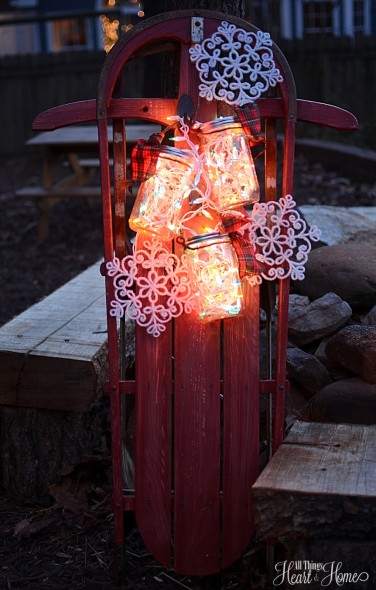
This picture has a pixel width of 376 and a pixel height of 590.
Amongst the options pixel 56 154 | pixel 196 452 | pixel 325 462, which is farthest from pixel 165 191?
pixel 56 154

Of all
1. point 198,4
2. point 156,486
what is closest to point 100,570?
point 156,486

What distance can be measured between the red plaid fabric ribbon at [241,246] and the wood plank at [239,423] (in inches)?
3.7

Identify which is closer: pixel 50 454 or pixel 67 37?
pixel 50 454

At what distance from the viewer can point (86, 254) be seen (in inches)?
309

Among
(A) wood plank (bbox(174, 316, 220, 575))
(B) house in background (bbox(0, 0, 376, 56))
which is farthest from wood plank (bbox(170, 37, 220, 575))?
(B) house in background (bbox(0, 0, 376, 56))

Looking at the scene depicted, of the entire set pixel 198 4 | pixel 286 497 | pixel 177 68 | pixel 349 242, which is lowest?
pixel 286 497

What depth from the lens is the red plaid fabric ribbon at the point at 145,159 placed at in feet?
8.63

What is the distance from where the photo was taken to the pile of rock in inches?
121

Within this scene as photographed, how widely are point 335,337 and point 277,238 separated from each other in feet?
2.22

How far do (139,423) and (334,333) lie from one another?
1.13m

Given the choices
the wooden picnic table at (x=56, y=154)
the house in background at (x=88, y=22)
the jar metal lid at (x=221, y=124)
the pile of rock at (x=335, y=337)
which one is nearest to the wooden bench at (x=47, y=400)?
the pile of rock at (x=335, y=337)

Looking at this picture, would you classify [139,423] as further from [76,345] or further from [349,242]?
[349,242]

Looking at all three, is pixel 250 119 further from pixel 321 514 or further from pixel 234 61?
pixel 321 514

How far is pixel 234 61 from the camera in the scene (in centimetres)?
268
